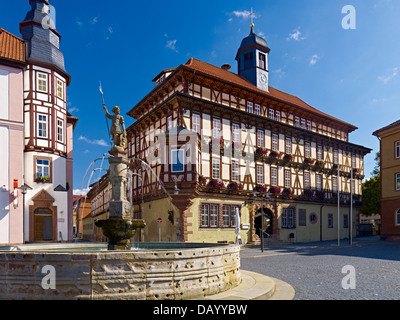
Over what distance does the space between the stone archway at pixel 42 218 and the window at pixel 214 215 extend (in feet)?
38.4

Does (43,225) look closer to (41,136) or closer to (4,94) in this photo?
(41,136)

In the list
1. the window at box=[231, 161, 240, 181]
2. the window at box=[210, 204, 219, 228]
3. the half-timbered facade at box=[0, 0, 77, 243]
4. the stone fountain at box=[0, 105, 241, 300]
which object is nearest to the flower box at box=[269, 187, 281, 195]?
the window at box=[231, 161, 240, 181]

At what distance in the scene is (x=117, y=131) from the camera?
11.1 meters

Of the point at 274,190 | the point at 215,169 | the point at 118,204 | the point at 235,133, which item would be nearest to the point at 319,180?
the point at 274,190

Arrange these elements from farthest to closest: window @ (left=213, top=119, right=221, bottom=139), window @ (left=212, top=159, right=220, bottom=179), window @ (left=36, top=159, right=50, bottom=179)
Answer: window @ (left=213, top=119, right=221, bottom=139) < window @ (left=212, top=159, right=220, bottom=179) < window @ (left=36, top=159, right=50, bottom=179)

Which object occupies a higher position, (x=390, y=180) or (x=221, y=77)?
(x=221, y=77)

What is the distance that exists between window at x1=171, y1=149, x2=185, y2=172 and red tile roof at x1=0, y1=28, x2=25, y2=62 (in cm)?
1253

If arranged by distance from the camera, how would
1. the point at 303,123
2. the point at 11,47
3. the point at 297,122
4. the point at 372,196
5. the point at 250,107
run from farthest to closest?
the point at 372,196 < the point at 303,123 < the point at 297,122 < the point at 250,107 < the point at 11,47

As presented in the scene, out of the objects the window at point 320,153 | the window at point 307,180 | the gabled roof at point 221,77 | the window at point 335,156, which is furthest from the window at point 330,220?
the gabled roof at point 221,77

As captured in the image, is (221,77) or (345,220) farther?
(345,220)

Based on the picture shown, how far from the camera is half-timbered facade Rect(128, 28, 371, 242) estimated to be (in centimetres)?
2744

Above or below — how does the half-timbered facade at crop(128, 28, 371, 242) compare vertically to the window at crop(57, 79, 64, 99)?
below

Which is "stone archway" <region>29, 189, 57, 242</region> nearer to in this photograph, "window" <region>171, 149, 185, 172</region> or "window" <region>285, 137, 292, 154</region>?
"window" <region>171, 149, 185, 172</region>

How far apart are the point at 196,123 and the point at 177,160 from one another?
341cm
